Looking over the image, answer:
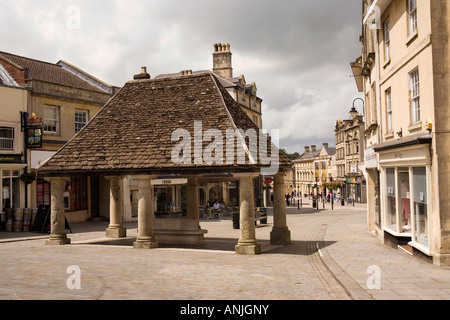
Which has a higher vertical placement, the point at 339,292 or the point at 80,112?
the point at 80,112

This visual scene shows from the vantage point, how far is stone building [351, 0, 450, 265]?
11.4 meters

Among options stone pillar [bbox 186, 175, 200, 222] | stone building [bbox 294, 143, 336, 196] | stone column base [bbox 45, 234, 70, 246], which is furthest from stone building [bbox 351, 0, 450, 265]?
stone building [bbox 294, 143, 336, 196]

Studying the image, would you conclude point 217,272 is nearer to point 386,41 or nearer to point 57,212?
point 57,212

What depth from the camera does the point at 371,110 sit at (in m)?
19.3

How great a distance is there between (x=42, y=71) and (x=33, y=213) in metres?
12.3

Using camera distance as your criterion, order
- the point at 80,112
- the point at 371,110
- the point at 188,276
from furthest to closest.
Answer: the point at 80,112
the point at 371,110
the point at 188,276

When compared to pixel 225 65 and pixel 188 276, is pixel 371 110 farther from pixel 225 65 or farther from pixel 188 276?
pixel 225 65

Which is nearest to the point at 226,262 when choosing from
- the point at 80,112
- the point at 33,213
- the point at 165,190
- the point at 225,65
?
the point at 33,213

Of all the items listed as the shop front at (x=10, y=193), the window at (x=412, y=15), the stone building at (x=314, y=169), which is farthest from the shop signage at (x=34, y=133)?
the stone building at (x=314, y=169)

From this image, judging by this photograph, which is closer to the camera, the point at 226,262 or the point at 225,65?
the point at 226,262

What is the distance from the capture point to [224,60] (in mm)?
49656

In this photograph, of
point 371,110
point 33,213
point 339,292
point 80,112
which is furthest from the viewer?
point 80,112

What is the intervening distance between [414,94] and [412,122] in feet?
2.68

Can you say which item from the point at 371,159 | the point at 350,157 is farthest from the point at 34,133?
the point at 350,157
